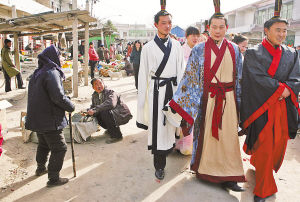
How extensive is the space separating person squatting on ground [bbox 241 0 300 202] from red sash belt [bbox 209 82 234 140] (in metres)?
0.21

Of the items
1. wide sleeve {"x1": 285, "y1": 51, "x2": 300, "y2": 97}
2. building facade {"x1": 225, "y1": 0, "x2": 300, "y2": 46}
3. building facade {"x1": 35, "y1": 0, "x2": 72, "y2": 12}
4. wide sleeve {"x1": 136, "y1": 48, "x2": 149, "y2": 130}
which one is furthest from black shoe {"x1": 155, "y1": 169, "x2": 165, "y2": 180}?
building facade {"x1": 35, "y1": 0, "x2": 72, "y2": 12}

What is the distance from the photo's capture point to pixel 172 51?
10.1 feet

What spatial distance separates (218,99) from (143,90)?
944 millimetres

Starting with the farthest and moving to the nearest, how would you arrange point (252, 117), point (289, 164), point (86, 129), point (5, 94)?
1. point (5, 94)
2. point (86, 129)
3. point (289, 164)
4. point (252, 117)

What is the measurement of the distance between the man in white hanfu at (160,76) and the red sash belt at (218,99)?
51 centimetres

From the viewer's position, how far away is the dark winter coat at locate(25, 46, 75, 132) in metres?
2.74

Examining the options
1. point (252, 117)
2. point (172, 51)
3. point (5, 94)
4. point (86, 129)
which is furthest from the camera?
point (5, 94)

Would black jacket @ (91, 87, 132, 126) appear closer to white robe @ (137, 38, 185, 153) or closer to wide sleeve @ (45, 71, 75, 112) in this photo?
white robe @ (137, 38, 185, 153)

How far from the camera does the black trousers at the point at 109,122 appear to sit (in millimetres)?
4398

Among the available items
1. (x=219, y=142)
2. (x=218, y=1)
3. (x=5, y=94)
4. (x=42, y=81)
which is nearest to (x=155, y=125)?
(x=219, y=142)

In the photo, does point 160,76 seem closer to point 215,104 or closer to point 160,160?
point 215,104

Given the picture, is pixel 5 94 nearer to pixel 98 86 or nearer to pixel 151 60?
pixel 98 86

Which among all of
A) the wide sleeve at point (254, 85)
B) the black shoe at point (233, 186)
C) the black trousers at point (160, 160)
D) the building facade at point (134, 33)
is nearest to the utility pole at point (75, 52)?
the black trousers at point (160, 160)

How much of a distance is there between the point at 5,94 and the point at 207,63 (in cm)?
765
